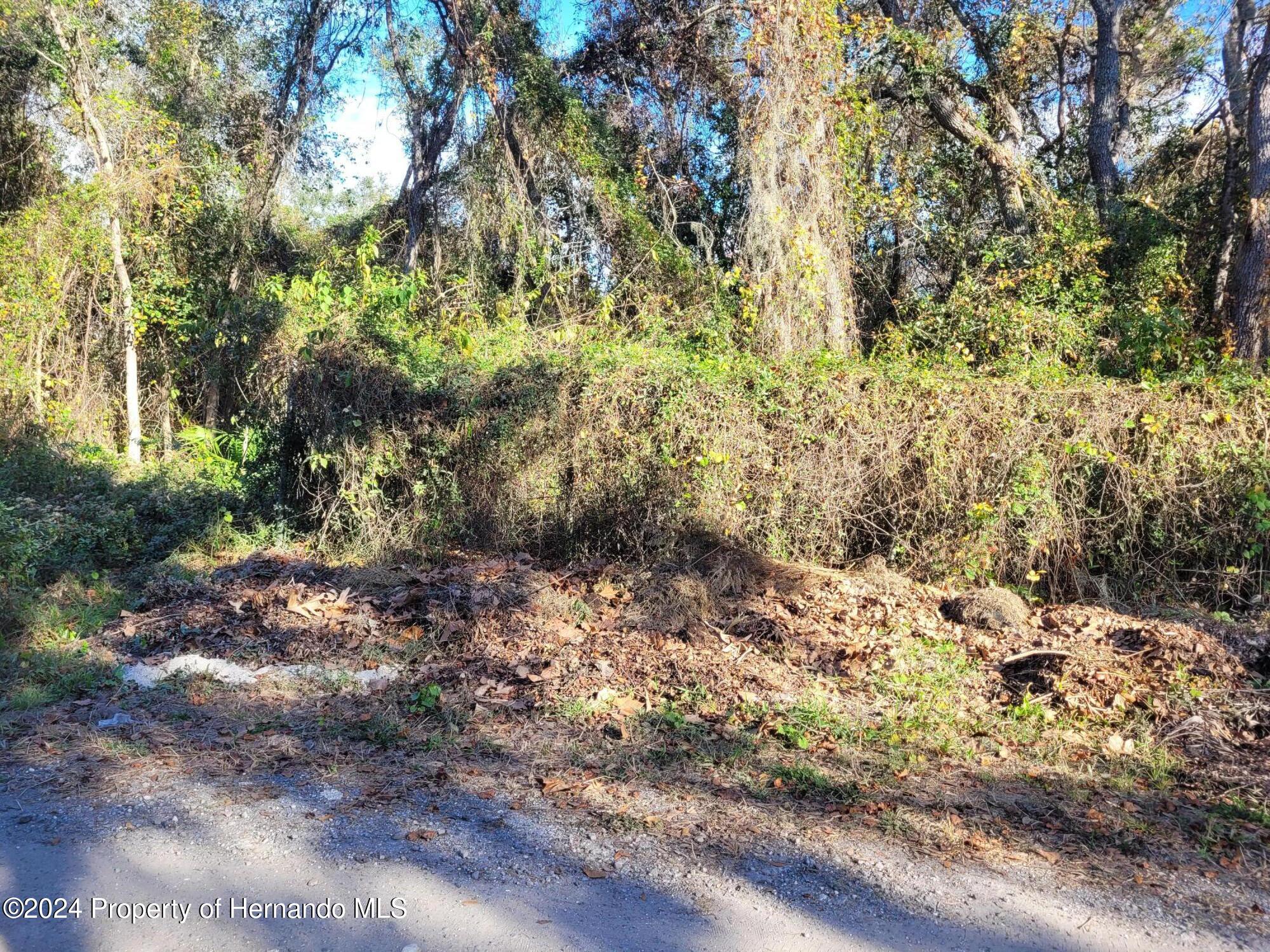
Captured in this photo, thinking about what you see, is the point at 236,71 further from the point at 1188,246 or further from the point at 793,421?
the point at 1188,246

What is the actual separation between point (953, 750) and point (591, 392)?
486 centimetres

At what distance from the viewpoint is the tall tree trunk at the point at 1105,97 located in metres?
14.6

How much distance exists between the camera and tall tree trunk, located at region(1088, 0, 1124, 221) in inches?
576

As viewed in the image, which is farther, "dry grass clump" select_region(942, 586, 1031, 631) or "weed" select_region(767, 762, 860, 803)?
"dry grass clump" select_region(942, 586, 1031, 631)

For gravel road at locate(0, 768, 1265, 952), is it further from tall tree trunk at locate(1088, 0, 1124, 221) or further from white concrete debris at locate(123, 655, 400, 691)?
tall tree trunk at locate(1088, 0, 1124, 221)

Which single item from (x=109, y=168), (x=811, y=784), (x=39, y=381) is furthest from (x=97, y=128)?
(x=811, y=784)

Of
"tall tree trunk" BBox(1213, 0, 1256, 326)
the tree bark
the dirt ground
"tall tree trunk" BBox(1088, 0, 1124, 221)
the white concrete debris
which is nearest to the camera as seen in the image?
the dirt ground

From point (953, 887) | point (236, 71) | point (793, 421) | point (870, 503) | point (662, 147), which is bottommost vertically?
point (953, 887)

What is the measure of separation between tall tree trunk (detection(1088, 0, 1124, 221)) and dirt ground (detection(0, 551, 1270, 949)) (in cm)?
1056

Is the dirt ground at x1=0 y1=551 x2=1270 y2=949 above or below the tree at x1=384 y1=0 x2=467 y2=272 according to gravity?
below

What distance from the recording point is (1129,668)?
595 centimetres

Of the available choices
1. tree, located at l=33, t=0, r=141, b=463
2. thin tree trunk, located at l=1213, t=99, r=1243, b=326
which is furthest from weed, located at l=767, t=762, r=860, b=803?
tree, located at l=33, t=0, r=141, b=463

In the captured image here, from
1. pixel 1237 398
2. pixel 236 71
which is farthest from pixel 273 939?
pixel 236 71

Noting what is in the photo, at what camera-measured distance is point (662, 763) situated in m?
5.05
